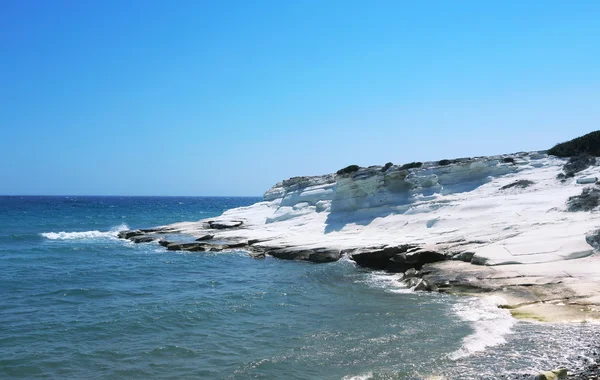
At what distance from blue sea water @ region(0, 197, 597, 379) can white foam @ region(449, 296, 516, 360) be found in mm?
51

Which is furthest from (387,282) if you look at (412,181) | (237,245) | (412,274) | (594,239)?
(412,181)

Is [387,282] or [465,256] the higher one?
[465,256]

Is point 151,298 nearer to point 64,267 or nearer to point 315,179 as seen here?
point 64,267

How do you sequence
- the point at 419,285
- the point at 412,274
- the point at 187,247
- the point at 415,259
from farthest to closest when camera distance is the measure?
the point at 187,247, the point at 415,259, the point at 412,274, the point at 419,285

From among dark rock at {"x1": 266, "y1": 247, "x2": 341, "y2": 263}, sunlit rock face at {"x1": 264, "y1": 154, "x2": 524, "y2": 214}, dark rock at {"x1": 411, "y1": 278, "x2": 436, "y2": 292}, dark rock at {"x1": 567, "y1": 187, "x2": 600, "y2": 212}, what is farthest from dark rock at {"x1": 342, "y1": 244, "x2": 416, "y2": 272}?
sunlit rock face at {"x1": 264, "y1": 154, "x2": 524, "y2": 214}

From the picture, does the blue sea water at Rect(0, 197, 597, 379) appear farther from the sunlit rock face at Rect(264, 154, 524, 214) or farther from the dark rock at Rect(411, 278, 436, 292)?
the sunlit rock face at Rect(264, 154, 524, 214)

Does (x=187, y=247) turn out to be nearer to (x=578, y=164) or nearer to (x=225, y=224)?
(x=225, y=224)

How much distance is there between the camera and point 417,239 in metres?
28.0

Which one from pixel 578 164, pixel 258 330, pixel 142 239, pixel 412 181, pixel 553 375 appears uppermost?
pixel 578 164

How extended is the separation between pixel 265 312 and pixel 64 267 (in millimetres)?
16107

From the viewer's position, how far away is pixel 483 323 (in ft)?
48.2

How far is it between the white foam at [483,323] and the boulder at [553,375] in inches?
96.9

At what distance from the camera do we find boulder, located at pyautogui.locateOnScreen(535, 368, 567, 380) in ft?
31.9

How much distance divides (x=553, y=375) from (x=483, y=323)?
4896 mm
